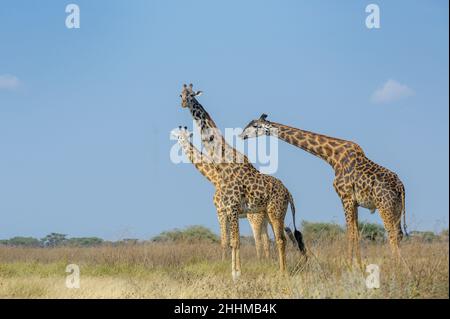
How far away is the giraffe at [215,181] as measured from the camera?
56.7ft

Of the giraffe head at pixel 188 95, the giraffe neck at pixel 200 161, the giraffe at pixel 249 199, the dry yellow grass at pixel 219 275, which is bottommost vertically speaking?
the dry yellow grass at pixel 219 275

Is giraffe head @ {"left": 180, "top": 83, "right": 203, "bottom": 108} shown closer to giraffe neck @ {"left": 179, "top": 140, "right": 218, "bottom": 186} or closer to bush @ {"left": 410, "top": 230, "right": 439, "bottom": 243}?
giraffe neck @ {"left": 179, "top": 140, "right": 218, "bottom": 186}

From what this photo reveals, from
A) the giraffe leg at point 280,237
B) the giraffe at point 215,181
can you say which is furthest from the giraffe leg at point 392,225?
the giraffe at point 215,181

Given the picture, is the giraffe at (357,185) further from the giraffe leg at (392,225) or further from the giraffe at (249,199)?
the giraffe at (249,199)

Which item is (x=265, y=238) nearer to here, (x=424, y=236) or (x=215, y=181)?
(x=215, y=181)

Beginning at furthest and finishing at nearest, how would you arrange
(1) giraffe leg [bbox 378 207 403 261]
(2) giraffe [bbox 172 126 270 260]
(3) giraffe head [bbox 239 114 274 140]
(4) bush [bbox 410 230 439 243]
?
(2) giraffe [bbox 172 126 270 260] < (3) giraffe head [bbox 239 114 274 140] < (1) giraffe leg [bbox 378 207 403 261] < (4) bush [bbox 410 230 439 243]

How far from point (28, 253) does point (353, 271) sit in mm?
14677

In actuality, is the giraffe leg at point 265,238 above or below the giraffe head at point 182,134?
below

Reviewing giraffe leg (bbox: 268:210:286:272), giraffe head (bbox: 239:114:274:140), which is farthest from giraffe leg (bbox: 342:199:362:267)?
giraffe head (bbox: 239:114:274:140)

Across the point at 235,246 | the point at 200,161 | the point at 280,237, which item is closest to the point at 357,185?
the point at 280,237

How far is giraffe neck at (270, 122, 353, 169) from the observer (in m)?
15.6

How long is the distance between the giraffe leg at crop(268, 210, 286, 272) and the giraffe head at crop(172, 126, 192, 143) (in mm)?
3898

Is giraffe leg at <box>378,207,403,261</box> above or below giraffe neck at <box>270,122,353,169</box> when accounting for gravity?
below
